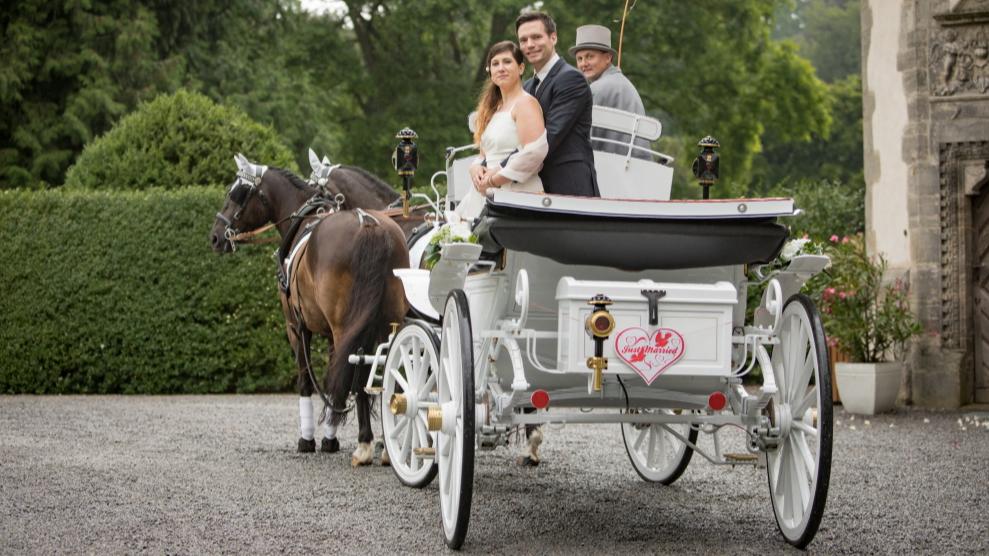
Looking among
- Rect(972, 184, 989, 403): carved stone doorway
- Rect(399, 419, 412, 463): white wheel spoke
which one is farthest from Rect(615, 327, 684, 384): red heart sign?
Rect(972, 184, 989, 403): carved stone doorway

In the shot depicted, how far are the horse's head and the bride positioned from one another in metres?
3.78

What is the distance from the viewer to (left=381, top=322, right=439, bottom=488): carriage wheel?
627 centimetres

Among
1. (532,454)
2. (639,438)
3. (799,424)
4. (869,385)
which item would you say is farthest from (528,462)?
(869,385)

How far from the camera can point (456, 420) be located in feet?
17.6

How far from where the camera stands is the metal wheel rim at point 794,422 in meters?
5.27

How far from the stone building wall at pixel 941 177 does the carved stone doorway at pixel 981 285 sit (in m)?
0.02

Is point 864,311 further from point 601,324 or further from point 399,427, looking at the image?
point 601,324

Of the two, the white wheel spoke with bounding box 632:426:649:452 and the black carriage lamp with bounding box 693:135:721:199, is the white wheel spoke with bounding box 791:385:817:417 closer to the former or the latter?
the black carriage lamp with bounding box 693:135:721:199

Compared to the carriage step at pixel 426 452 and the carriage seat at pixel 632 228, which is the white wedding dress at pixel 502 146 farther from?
the carriage step at pixel 426 452

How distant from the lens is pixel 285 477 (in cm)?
761

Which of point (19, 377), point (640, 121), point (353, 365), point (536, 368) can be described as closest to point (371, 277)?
point (353, 365)

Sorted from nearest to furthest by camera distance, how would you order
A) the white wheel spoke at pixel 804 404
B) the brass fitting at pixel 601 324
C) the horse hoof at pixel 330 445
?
1. the brass fitting at pixel 601 324
2. the white wheel spoke at pixel 804 404
3. the horse hoof at pixel 330 445

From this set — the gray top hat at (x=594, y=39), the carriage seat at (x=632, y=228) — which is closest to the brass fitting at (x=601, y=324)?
the carriage seat at (x=632, y=228)

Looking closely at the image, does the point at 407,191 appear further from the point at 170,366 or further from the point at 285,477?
the point at 170,366
